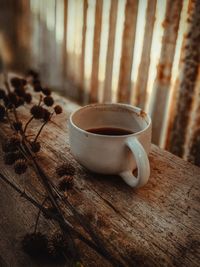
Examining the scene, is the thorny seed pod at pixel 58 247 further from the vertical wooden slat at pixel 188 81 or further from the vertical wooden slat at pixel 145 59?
the vertical wooden slat at pixel 145 59

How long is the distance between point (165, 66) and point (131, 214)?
3.72ft

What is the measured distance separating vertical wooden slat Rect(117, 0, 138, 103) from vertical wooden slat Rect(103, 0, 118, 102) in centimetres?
12

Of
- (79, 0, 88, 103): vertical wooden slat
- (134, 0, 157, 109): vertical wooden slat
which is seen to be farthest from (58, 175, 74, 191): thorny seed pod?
(79, 0, 88, 103): vertical wooden slat

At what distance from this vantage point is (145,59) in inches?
73.4

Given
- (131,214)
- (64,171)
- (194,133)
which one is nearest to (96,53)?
(194,133)

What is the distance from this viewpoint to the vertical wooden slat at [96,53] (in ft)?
6.73

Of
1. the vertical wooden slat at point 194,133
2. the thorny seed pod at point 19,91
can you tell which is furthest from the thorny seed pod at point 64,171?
the vertical wooden slat at point 194,133

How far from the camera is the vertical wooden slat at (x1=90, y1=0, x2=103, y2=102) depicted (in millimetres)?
2053

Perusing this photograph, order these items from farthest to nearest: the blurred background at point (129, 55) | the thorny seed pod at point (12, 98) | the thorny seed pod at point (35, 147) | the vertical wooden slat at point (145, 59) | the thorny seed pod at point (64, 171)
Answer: the vertical wooden slat at point (145, 59) < the blurred background at point (129, 55) < the thorny seed pod at point (12, 98) < the thorny seed pod at point (35, 147) < the thorny seed pod at point (64, 171)

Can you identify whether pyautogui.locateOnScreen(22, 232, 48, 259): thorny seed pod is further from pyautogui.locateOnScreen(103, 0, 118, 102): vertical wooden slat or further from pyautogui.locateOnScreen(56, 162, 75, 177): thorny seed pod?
pyautogui.locateOnScreen(103, 0, 118, 102): vertical wooden slat

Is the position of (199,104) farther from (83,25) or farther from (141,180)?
(83,25)

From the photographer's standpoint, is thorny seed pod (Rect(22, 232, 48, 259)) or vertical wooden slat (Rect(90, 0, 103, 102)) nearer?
thorny seed pod (Rect(22, 232, 48, 259))

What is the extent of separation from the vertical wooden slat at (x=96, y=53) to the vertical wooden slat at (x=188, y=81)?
77cm

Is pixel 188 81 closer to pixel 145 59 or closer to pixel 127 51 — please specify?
pixel 145 59
